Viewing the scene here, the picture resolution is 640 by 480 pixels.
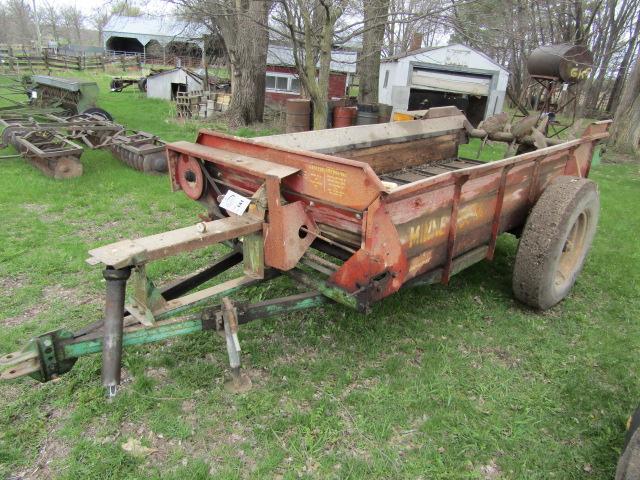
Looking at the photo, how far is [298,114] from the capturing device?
10.0 meters

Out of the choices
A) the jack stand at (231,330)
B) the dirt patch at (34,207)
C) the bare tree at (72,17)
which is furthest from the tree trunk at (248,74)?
the bare tree at (72,17)

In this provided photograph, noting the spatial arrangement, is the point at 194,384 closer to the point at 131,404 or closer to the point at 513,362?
the point at 131,404

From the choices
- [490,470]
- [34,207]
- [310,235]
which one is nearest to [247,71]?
[34,207]

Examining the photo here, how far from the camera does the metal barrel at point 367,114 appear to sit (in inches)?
389

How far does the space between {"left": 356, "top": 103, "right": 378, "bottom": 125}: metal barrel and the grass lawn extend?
19.9ft

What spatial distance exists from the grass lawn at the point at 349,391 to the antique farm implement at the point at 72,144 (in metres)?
2.45

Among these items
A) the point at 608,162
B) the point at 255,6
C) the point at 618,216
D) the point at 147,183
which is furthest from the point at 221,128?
the point at 608,162

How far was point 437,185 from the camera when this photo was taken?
8.75 feet

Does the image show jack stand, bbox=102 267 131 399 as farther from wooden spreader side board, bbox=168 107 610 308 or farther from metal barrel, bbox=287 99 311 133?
metal barrel, bbox=287 99 311 133

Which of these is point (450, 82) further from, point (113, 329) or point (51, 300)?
point (113, 329)

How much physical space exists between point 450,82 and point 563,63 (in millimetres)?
9047

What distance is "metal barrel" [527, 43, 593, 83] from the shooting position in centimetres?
617

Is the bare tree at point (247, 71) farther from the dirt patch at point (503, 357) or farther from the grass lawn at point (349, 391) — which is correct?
the dirt patch at point (503, 357)

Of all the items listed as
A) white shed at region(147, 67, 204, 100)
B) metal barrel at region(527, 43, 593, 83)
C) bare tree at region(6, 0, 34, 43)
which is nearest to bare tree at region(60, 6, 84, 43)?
bare tree at region(6, 0, 34, 43)
